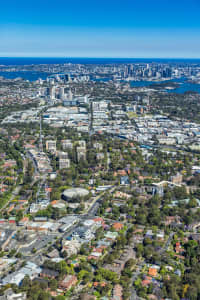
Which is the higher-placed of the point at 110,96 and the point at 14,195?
the point at 110,96

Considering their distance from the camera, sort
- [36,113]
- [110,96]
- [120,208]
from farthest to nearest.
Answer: [110,96]
[36,113]
[120,208]

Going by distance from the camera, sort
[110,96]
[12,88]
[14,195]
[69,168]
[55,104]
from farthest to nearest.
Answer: [12,88], [110,96], [55,104], [69,168], [14,195]

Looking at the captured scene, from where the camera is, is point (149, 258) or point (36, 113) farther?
point (36, 113)

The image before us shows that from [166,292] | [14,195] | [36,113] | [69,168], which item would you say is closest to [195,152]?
[69,168]

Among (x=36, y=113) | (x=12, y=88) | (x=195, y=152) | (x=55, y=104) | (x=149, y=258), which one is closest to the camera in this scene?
(x=149, y=258)

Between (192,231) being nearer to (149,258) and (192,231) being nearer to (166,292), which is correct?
(149,258)

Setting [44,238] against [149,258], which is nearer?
[149,258]

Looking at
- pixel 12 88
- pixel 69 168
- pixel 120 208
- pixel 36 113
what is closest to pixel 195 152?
A: pixel 69 168

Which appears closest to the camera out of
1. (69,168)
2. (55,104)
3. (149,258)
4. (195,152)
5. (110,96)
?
(149,258)

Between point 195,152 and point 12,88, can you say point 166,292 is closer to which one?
point 195,152
